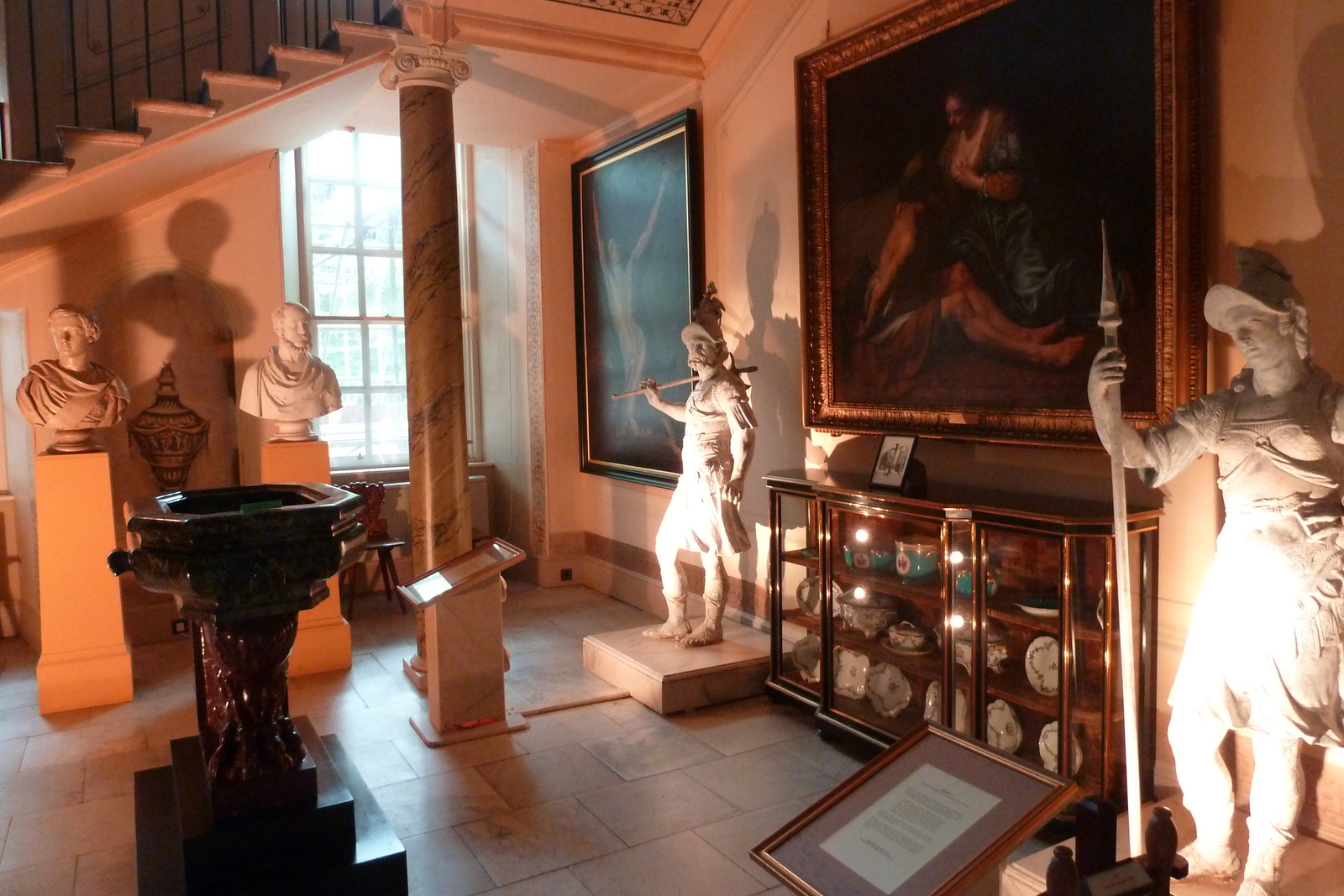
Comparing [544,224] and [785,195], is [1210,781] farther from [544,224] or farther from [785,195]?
[544,224]

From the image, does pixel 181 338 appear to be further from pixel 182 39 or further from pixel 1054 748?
pixel 1054 748

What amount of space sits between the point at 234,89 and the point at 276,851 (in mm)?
4369

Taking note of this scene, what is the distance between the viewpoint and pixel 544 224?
27.0 ft

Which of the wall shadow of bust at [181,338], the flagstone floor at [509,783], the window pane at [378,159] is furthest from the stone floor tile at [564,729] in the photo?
the window pane at [378,159]

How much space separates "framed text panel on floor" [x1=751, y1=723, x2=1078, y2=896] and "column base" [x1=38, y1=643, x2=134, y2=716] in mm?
4963

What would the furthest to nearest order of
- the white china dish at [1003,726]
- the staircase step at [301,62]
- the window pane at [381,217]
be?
1. the window pane at [381,217]
2. the staircase step at [301,62]
3. the white china dish at [1003,726]

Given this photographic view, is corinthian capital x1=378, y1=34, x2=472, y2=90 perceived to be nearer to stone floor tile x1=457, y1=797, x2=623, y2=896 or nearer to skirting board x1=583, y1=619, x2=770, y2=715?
skirting board x1=583, y1=619, x2=770, y2=715

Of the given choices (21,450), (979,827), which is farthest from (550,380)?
(979,827)

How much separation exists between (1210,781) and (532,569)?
6320 mm

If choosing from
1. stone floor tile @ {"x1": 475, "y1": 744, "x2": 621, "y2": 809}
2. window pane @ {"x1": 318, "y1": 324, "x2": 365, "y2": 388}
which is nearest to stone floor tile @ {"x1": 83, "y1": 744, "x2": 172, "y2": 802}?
stone floor tile @ {"x1": 475, "y1": 744, "x2": 621, "y2": 809}

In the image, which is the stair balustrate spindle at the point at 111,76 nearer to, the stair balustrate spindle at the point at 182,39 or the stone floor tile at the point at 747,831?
the stair balustrate spindle at the point at 182,39

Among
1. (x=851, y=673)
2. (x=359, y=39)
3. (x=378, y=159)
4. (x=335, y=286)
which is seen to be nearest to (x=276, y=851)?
(x=851, y=673)

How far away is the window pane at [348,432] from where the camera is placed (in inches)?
347

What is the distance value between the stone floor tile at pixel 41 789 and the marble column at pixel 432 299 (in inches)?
71.0
